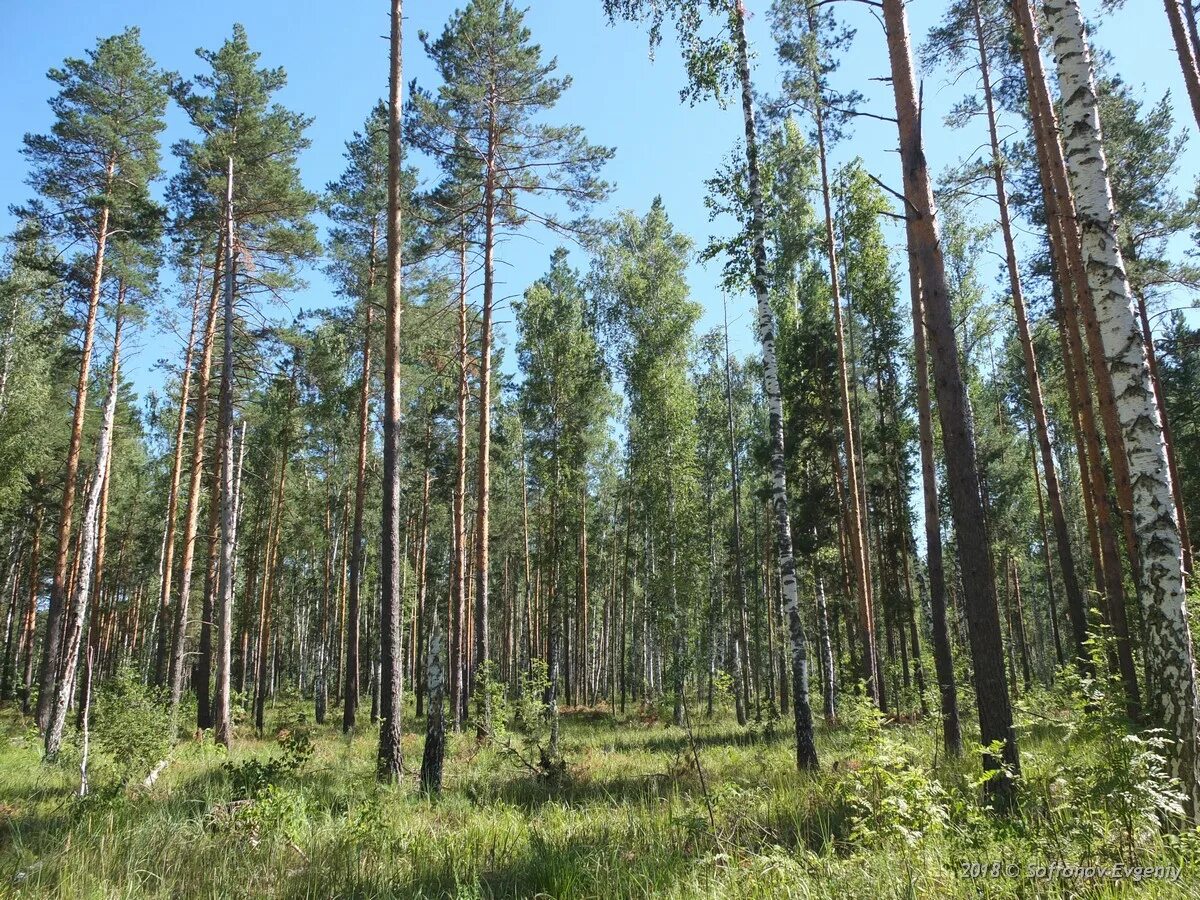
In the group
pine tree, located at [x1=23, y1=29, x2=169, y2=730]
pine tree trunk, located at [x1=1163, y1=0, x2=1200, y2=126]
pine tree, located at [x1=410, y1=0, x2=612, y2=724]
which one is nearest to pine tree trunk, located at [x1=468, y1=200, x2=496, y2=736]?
pine tree, located at [x1=410, y1=0, x2=612, y2=724]

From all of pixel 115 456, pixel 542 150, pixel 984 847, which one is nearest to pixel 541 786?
pixel 984 847

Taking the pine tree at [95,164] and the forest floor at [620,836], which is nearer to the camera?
the forest floor at [620,836]

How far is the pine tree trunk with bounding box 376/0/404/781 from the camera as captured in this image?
28.0 ft

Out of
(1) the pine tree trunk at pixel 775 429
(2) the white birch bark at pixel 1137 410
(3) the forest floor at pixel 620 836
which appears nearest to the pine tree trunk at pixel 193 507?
(3) the forest floor at pixel 620 836

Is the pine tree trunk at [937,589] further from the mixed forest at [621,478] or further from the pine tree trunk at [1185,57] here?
the pine tree trunk at [1185,57]

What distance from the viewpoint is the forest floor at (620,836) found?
3621 millimetres

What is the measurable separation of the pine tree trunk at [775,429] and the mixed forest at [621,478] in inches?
3.2

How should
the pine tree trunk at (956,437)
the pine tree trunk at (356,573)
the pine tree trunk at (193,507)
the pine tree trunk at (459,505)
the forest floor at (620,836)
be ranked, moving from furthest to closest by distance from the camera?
the pine tree trunk at (356,573) < the pine tree trunk at (459,505) < the pine tree trunk at (193,507) < the pine tree trunk at (956,437) < the forest floor at (620,836)

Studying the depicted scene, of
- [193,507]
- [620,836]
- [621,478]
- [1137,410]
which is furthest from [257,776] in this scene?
[621,478]

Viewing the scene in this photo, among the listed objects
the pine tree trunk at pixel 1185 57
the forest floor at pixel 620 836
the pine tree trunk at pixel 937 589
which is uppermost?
the pine tree trunk at pixel 1185 57

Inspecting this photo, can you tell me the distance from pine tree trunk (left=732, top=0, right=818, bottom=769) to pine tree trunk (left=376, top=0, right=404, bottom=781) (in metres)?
5.49

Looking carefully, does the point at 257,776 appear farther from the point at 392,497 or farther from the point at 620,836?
the point at 620,836

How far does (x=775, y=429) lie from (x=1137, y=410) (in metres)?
5.70

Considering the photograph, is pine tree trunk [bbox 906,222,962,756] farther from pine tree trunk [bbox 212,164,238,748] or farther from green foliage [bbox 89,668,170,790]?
pine tree trunk [bbox 212,164,238,748]
